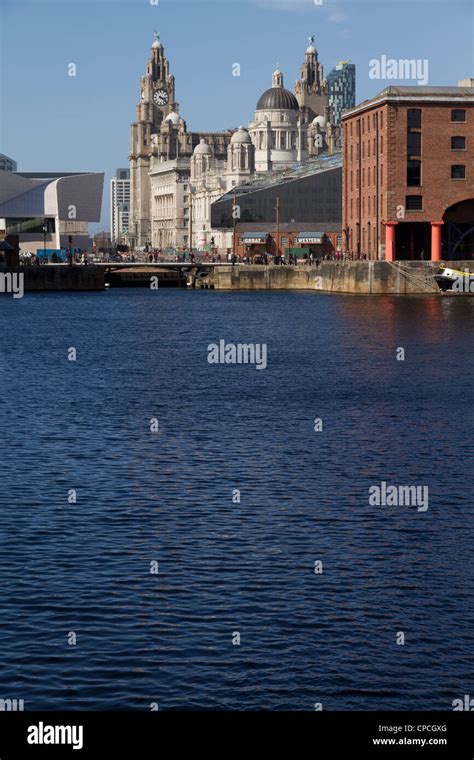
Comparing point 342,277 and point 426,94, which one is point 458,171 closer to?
point 426,94

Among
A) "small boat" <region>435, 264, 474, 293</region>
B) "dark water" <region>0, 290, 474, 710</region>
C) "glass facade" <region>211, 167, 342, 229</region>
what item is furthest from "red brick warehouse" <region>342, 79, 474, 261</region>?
"glass facade" <region>211, 167, 342, 229</region>

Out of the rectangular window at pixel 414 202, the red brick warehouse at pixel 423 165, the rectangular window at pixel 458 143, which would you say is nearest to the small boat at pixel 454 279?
the red brick warehouse at pixel 423 165

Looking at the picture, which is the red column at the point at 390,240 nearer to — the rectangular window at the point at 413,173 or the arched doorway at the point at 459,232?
the rectangular window at the point at 413,173

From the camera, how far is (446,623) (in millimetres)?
23781

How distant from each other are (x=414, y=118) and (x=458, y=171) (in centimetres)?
584

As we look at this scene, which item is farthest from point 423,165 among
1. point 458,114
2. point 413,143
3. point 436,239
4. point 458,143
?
point 436,239

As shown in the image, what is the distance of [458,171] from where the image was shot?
397ft

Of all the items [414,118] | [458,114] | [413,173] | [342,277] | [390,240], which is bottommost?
[342,277]

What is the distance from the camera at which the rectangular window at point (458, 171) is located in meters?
121

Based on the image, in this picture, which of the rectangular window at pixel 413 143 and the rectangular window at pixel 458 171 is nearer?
the rectangular window at pixel 413 143

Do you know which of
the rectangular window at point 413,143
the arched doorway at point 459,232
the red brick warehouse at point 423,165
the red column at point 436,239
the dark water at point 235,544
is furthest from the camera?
the arched doorway at point 459,232

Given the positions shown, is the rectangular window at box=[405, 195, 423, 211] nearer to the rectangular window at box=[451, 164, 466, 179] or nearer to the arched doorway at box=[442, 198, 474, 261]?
the arched doorway at box=[442, 198, 474, 261]

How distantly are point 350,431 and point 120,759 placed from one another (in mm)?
27277

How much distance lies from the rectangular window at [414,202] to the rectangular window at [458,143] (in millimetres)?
5013
